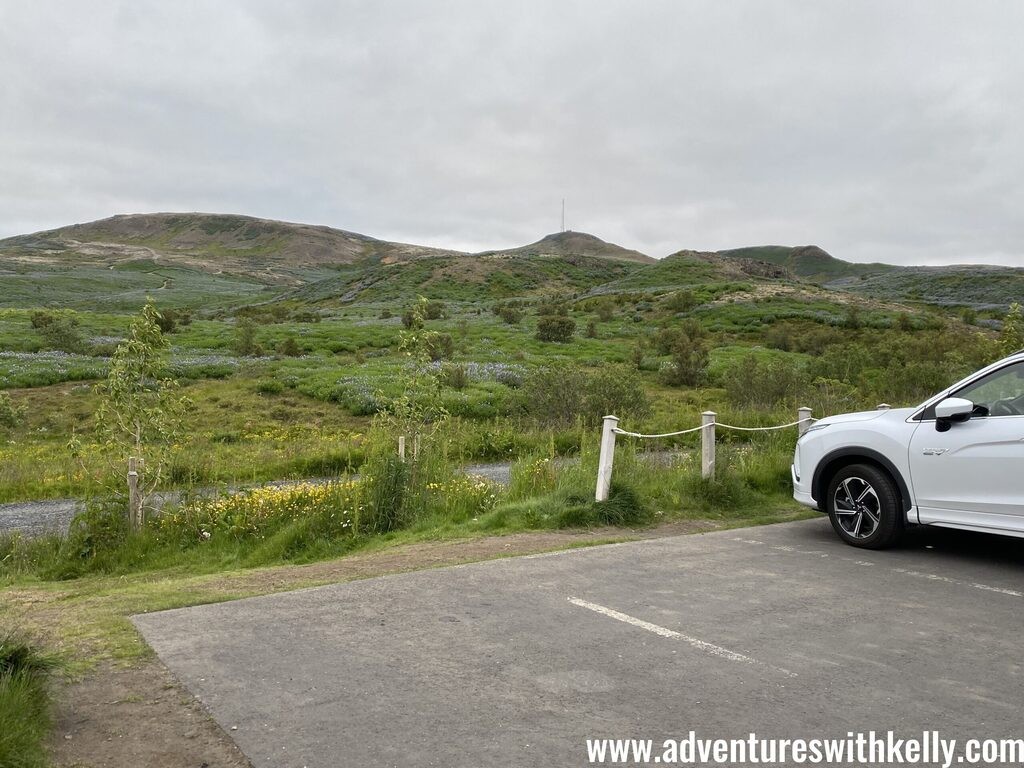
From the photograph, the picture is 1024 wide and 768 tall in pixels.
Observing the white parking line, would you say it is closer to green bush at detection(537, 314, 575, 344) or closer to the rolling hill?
green bush at detection(537, 314, 575, 344)

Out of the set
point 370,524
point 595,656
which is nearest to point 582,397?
point 370,524

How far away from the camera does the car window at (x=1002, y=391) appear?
661 cm

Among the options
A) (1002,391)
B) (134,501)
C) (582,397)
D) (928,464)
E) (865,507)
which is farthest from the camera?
(582,397)

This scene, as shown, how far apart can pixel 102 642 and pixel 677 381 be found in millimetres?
27340

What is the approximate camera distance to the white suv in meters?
6.44

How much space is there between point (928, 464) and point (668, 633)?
10.7 ft

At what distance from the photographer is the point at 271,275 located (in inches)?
6816

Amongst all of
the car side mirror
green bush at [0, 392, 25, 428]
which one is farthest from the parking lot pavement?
green bush at [0, 392, 25, 428]

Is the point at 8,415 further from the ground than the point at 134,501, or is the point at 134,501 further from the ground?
the point at 8,415

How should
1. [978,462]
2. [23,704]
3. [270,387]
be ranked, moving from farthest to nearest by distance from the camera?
[270,387]
[978,462]
[23,704]

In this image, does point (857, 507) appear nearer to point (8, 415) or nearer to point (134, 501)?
point (134, 501)

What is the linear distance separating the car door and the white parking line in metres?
3.13

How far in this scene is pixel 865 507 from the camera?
24.5 ft

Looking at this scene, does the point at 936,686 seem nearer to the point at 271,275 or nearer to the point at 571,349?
the point at 571,349
